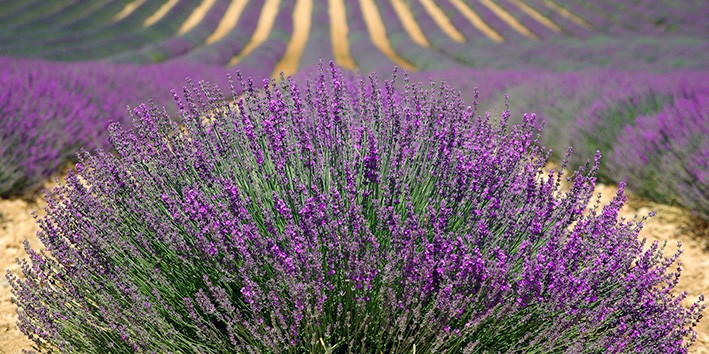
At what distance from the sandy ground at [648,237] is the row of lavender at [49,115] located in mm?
329

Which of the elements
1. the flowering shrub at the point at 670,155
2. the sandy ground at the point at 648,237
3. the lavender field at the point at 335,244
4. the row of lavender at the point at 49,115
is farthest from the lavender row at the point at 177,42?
the lavender field at the point at 335,244

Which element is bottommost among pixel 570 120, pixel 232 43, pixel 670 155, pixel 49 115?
pixel 670 155

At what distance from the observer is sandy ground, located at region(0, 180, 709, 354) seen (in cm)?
251

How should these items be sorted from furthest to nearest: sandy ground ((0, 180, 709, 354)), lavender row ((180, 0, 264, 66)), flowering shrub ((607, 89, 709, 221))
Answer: lavender row ((180, 0, 264, 66)), flowering shrub ((607, 89, 709, 221)), sandy ground ((0, 180, 709, 354))

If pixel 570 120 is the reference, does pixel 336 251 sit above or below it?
below

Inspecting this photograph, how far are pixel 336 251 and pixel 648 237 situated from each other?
3.07 metres

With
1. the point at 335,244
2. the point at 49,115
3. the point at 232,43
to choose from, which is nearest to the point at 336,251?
the point at 335,244

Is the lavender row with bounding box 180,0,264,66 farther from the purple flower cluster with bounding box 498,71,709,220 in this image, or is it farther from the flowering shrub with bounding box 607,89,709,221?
the flowering shrub with bounding box 607,89,709,221

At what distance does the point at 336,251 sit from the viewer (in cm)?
163

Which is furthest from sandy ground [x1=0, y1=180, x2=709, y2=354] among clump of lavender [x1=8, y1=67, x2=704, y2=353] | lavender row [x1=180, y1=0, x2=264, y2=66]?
lavender row [x1=180, y1=0, x2=264, y2=66]

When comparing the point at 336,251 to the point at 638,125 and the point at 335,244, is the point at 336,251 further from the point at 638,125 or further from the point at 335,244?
the point at 638,125

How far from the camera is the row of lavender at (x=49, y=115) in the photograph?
4.45 m

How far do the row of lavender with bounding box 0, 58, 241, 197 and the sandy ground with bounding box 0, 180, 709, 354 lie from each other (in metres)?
0.33

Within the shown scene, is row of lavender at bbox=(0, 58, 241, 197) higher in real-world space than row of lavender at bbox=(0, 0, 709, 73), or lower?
lower
